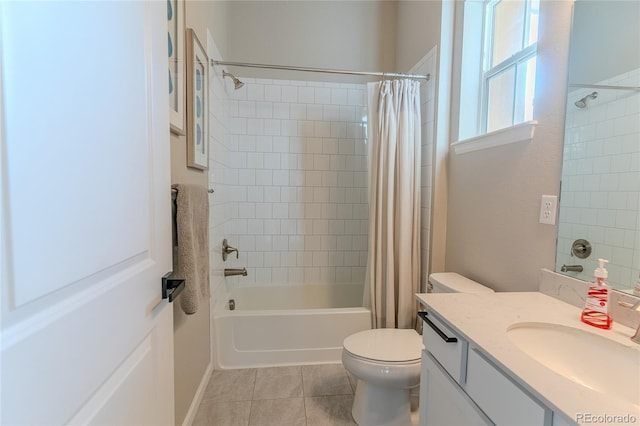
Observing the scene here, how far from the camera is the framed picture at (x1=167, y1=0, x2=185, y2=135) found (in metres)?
1.27

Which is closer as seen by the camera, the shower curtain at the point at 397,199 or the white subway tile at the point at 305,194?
the shower curtain at the point at 397,199

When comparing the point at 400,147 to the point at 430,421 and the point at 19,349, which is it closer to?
the point at 430,421

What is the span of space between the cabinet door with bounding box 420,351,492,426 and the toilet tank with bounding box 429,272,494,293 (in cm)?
54

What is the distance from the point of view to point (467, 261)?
177 cm

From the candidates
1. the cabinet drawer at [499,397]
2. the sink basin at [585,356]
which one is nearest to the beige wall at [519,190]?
the sink basin at [585,356]

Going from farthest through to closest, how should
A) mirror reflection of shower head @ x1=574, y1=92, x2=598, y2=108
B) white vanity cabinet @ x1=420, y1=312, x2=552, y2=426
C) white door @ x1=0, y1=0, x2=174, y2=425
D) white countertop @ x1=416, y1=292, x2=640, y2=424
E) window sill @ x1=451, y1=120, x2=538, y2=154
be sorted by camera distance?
window sill @ x1=451, y1=120, x2=538, y2=154
mirror reflection of shower head @ x1=574, y1=92, x2=598, y2=108
white vanity cabinet @ x1=420, y1=312, x2=552, y2=426
white countertop @ x1=416, y1=292, x2=640, y2=424
white door @ x1=0, y1=0, x2=174, y2=425

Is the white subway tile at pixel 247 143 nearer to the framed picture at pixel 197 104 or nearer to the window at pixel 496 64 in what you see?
the framed picture at pixel 197 104

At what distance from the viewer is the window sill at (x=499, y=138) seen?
131cm

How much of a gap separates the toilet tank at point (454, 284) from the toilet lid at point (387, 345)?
0.99 ft

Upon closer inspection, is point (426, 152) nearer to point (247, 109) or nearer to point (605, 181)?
point (605, 181)

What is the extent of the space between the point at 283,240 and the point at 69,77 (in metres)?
2.41

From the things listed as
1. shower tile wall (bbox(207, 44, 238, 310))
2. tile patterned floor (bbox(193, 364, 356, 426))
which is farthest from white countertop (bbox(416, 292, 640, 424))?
shower tile wall (bbox(207, 44, 238, 310))

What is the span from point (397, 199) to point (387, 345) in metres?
0.91

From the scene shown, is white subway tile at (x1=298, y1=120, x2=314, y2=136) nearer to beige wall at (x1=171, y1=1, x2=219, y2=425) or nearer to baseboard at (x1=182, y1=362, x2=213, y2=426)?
beige wall at (x1=171, y1=1, x2=219, y2=425)
